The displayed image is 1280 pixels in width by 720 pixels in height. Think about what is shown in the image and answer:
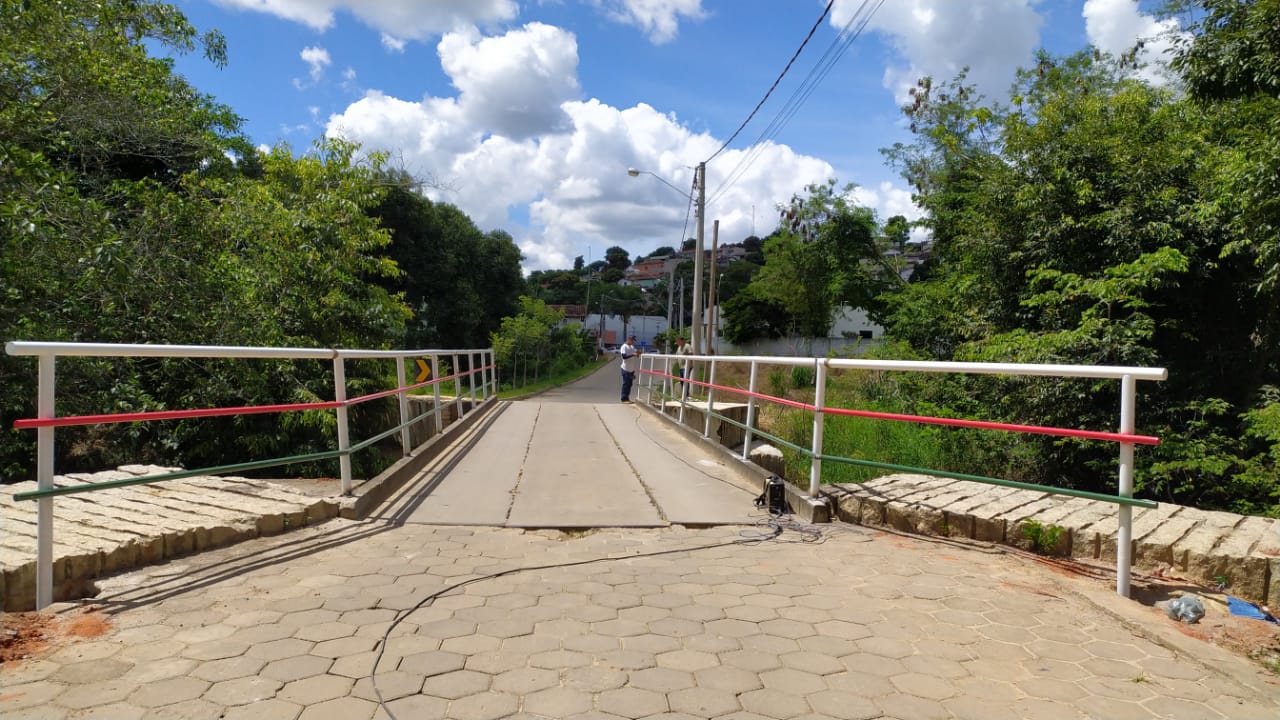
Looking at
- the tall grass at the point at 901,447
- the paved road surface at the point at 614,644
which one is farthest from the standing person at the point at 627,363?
the paved road surface at the point at 614,644

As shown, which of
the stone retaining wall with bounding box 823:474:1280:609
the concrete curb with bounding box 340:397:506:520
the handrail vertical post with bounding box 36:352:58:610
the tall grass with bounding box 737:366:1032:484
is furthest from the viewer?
the tall grass with bounding box 737:366:1032:484

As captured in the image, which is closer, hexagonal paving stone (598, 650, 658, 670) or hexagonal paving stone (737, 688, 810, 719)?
hexagonal paving stone (737, 688, 810, 719)

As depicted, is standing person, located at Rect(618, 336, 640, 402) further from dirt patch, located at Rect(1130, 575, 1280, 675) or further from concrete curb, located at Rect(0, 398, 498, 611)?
dirt patch, located at Rect(1130, 575, 1280, 675)

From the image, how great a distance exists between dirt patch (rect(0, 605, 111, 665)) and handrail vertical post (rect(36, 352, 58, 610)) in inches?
5.0

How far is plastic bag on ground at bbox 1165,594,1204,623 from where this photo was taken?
3.49 metres

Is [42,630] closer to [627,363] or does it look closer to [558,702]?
[558,702]

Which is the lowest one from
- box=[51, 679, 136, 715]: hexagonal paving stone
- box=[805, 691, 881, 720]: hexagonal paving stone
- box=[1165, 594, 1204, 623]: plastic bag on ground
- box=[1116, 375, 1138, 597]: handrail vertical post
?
box=[805, 691, 881, 720]: hexagonal paving stone

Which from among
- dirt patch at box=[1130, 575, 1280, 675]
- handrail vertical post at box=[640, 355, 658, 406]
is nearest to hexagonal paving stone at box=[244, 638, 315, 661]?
dirt patch at box=[1130, 575, 1280, 675]

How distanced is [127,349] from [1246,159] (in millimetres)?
9894

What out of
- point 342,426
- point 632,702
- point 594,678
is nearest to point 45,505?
point 342,426

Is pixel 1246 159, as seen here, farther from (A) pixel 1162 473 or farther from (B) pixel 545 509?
(B) pixel 545 509

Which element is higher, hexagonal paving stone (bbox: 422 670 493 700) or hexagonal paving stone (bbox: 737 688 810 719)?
hexagonal paving stone (bbox: 737 688 810 719)

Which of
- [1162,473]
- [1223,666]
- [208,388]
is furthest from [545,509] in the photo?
[1162,473]

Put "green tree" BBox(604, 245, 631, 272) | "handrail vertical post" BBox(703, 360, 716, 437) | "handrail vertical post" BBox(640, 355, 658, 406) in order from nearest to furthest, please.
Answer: "handrail vertical post" BBox(703, 360, 716, 437) < "handrail vertical post" BBox(640, 355, 658, 406) < "green tree" BBox(604, 245, 631, 272)
